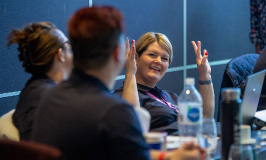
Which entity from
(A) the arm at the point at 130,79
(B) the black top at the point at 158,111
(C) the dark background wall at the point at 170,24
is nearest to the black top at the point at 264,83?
(B) the black top at the point at 158,111

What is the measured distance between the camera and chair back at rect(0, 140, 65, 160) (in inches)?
47.5

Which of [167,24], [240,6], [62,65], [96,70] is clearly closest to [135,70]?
[62,65]

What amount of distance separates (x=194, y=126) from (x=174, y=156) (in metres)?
0.45

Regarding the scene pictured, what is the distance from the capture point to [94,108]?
1.29 metres

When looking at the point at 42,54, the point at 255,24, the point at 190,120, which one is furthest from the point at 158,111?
the point at 255,24

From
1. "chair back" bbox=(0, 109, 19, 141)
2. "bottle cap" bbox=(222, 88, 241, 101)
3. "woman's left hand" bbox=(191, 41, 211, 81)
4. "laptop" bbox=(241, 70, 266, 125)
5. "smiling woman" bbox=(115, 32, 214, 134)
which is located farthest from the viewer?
"woman's left hand" bbox=(191, 41, 211, 81)

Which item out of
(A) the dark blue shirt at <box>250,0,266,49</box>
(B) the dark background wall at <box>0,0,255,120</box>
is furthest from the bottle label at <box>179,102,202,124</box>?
(A) the dark blue shirt at <box>250,0,266,49</box>

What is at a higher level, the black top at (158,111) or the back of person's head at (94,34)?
the back of person's head at (94,34)

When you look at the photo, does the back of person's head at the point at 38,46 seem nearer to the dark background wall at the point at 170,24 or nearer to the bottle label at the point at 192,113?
the bottle label at the point at 192,113

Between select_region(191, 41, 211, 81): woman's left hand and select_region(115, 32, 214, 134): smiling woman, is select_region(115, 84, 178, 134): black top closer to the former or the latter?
select_region(115, 32, 214, 134): smiling woman

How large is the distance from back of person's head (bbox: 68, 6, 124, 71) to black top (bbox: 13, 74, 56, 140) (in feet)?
1.55

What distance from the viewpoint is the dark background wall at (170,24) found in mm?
2678

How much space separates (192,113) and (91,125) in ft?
1.89

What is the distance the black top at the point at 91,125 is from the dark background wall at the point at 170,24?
1.40 meters
